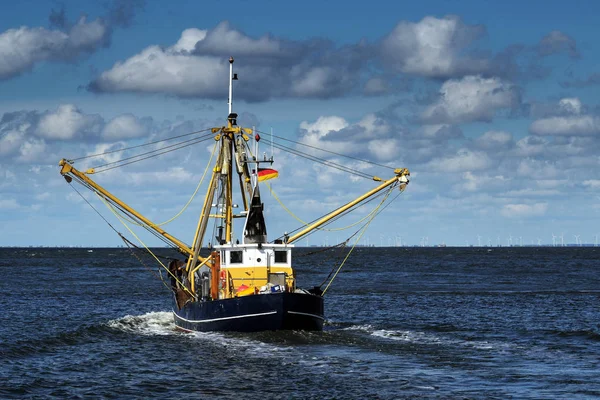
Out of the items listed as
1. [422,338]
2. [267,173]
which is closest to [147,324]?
[267,173]

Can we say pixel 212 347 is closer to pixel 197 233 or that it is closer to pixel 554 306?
pixel 197 233

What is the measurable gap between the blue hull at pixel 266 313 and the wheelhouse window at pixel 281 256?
3.80 metres

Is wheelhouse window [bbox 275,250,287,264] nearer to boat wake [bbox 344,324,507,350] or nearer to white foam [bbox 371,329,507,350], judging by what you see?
boat wake [bbox 344,324,507,350]

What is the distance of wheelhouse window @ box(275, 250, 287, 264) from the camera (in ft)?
167

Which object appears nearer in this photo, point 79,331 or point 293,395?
point 293,395

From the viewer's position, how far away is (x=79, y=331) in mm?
54750

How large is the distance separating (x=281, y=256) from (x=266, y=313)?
5.17m

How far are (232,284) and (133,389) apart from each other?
52.6 feet

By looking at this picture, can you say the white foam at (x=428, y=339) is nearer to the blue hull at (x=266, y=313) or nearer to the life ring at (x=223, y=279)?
the blue hull at (x=266, y=313)

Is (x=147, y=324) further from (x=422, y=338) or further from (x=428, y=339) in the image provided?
(x=428, y=339)

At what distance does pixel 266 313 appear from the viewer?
46.7 m

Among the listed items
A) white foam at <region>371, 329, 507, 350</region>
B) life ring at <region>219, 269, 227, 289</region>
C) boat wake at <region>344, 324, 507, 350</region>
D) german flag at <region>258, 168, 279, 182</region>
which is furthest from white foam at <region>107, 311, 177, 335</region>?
white foam at <region>371, 329, 507, 350</region>

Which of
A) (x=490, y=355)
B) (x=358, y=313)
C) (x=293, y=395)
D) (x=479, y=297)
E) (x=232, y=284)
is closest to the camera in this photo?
(x=293, y=395)

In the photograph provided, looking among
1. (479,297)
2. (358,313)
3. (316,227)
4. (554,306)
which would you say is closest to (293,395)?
(316,227)
